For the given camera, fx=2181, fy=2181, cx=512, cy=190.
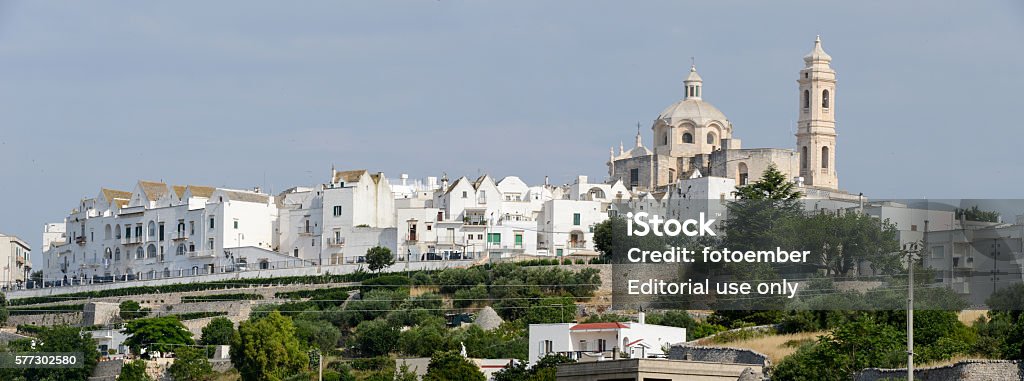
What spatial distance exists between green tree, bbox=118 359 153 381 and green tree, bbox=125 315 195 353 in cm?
424

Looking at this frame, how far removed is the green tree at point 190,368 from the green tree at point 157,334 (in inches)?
108

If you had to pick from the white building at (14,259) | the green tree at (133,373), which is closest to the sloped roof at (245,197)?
the white building at (14,259)

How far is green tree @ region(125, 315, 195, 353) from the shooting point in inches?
2724

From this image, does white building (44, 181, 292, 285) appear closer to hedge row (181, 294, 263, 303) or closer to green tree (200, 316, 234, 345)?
hedge row (181, 294, 263, 303)

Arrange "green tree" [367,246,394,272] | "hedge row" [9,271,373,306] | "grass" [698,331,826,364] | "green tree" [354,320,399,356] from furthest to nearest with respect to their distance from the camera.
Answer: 1. "green tree" [367,246,394,272]
2. "hedge row" [9,271,373,306]
3. "green tree" [354,320,399,356]
4. "grass" [698,331,826,364]

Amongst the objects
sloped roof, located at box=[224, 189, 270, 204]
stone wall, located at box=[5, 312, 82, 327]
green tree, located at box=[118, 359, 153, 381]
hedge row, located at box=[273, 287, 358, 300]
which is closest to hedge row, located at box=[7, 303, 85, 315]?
stone wall, located at box=[5, 312, 82, 327]

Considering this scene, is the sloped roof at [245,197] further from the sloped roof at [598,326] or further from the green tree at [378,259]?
the sloped roof at [598,326]

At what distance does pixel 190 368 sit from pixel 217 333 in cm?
585

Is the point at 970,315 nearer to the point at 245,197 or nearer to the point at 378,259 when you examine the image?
the point at 378,259

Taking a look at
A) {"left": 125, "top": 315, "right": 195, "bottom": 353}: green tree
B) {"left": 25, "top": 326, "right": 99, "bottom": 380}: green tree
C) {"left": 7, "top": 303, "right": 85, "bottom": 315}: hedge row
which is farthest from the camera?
{"left": 7, "top": 303, "right": 85, "bottom": 315}: hedge row

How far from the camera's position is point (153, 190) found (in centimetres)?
9562

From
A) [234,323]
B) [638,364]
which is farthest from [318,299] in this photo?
[638,364]

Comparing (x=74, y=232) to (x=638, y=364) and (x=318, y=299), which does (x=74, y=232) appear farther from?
(x=638, y=364)

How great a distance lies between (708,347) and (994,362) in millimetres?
9547
